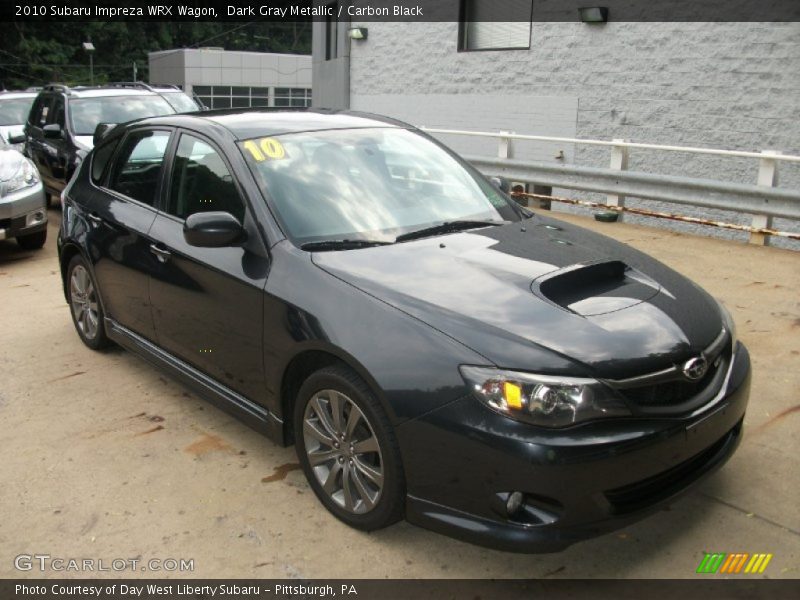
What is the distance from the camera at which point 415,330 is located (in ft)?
10.0

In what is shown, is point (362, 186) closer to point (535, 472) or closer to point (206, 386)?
point (206, 386)

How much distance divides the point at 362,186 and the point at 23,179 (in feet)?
19.8

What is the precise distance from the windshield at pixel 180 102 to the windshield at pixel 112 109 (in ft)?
0.42

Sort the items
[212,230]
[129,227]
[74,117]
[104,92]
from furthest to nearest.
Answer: [104,92]
[74,117]
[129,227]
[212,230]

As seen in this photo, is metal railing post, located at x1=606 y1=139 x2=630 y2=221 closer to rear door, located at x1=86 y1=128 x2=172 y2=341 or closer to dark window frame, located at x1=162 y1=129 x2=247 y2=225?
rear door, located at x1=86 y1=128 x2=172 y2=341

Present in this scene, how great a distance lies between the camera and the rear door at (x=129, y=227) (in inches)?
181

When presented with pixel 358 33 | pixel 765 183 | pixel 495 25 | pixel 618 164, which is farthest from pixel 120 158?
pixel 358 33

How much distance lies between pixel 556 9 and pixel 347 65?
19.3 ft

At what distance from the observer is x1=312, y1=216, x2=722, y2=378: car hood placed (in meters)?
2.95

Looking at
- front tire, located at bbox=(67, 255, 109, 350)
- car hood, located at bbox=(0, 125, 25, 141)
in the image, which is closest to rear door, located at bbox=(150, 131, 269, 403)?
front tire, located at bbox=(67, 255, 109, 350)

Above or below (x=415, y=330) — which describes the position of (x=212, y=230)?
above

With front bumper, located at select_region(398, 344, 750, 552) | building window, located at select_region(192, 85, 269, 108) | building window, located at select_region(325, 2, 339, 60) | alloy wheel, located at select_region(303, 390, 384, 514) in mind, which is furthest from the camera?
building window, located at select_region(192, 85, 269, 108)

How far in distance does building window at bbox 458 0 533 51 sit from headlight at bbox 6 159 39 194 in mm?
8338

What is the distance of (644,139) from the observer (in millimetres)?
12039
